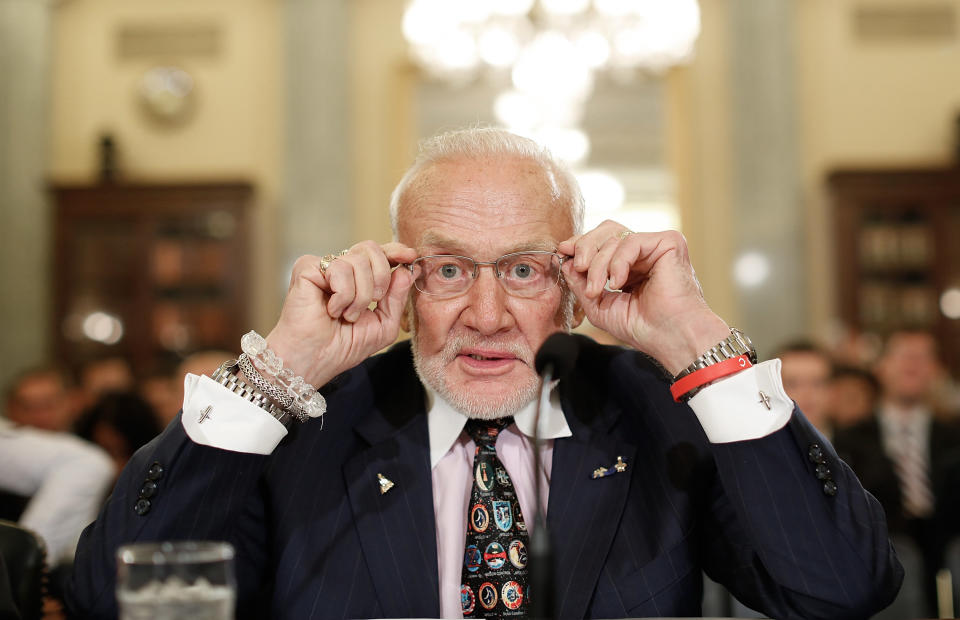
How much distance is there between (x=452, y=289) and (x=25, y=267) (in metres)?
5.85

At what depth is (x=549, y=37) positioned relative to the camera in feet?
18.7

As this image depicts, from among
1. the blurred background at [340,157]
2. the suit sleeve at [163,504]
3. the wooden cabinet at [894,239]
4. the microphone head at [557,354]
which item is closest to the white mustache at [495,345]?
the suit sleeve at [163,504]

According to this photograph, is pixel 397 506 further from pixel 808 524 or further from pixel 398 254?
pixel 808 524

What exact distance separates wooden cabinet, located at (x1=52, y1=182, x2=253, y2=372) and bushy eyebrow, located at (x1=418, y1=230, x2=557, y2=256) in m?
4.99

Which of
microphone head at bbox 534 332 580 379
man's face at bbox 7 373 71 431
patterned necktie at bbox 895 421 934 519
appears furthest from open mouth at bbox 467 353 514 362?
patterned necktie at bbox 895 421 934 519

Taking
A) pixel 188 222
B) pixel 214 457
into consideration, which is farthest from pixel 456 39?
pixel 214 457

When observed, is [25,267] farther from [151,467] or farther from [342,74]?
[151,467]

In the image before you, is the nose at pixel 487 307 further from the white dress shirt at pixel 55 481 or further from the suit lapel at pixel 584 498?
the white dress shirt at pixel 55 481

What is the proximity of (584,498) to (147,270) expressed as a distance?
5.60 metres

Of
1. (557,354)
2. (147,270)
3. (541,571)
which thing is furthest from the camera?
(147,270)

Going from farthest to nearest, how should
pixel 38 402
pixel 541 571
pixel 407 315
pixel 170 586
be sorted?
1. pixel 38 402
2. pixel 407 315
3. pixel 541 571
4. pixel 170 586

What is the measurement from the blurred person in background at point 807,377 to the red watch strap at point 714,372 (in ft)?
8.04

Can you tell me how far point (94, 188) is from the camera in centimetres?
662

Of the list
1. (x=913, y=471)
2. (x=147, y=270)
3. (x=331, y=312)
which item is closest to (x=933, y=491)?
(x=913, y=471)
